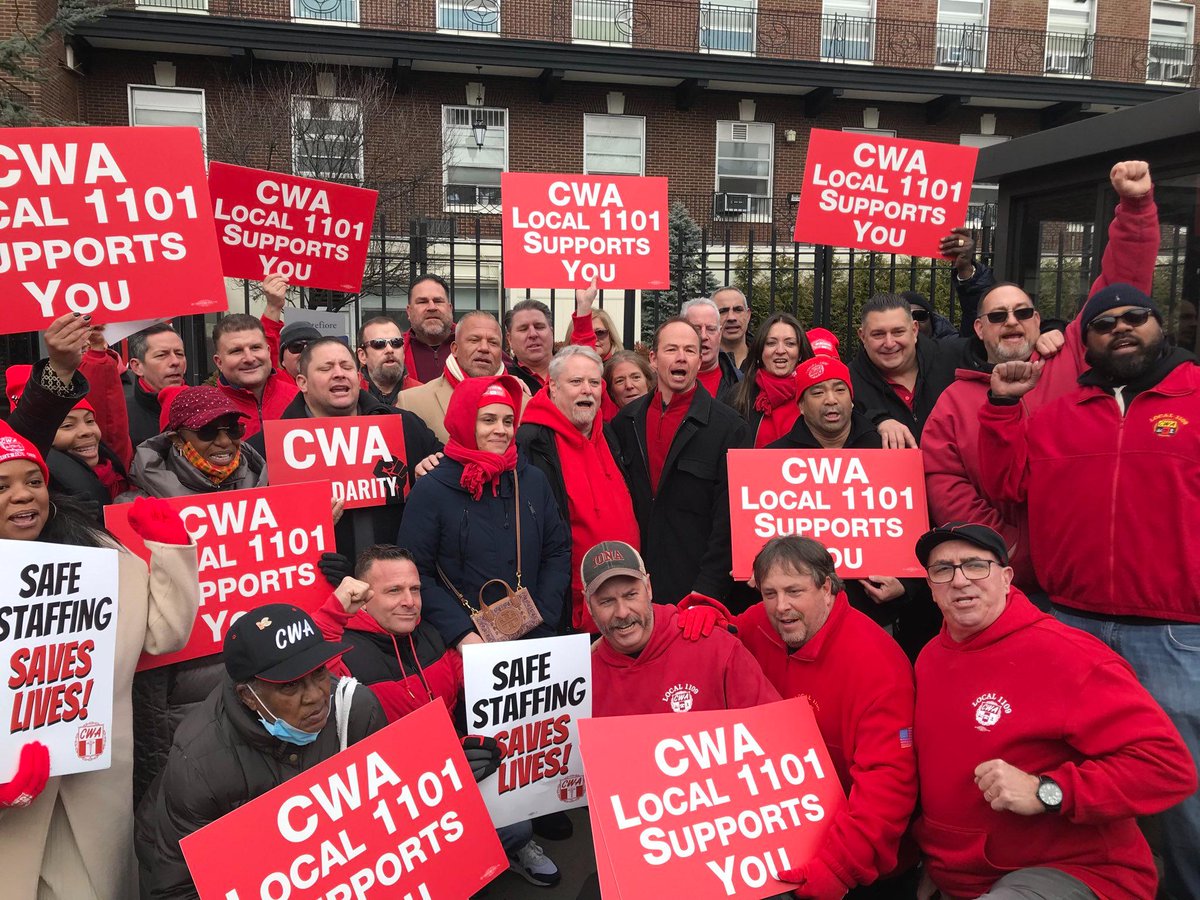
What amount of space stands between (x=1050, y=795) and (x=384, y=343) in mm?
4037

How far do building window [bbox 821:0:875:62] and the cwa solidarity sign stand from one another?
82.0 ft

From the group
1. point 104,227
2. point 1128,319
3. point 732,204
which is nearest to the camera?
point 1128,319

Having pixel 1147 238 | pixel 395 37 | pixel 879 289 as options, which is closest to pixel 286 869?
pixel 1147 238

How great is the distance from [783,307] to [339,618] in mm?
11573

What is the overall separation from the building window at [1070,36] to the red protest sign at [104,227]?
26.8 metres

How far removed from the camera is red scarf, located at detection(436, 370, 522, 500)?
3875mm

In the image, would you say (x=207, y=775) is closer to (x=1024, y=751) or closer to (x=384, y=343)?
(x=1024, y=751)

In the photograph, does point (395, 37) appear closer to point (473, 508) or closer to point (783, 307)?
point (783, 307)

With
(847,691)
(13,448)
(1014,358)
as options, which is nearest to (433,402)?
(13,448)

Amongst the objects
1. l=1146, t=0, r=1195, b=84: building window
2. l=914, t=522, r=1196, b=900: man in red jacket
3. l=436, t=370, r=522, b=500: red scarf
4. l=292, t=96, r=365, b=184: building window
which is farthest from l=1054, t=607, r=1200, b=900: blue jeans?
l=1146, t=0, r=1195, b=84: building window

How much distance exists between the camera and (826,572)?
3338 mm

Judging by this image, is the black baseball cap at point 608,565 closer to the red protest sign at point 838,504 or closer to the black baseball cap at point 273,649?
the red protest sign at point 838,504

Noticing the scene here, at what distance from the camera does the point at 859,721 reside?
3193 millimetres

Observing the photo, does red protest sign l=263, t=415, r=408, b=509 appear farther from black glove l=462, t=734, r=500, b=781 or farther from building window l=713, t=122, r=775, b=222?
building window l=713, t=122, r=775, b=222
